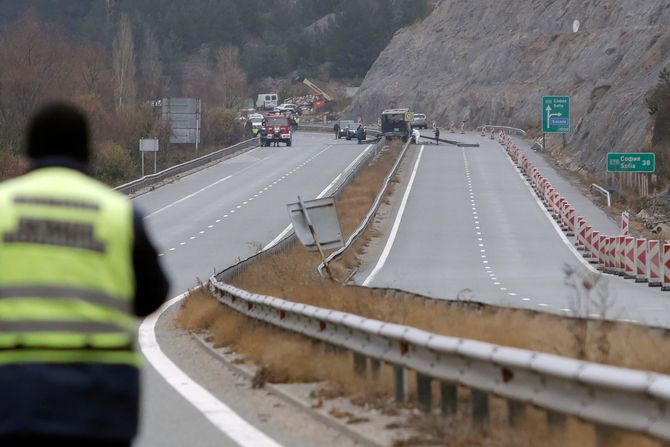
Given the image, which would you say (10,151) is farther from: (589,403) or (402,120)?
(589,403)

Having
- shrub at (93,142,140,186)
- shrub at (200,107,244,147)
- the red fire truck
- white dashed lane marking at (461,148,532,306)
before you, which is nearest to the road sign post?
white dashed lane marking at (461,148,532,306)

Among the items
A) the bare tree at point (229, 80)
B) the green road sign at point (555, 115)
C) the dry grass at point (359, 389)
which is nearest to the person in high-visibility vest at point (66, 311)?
the dry grass at point (359, 389)

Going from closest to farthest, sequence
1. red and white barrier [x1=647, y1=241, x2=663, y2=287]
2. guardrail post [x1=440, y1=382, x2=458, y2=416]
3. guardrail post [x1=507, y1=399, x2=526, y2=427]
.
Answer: guardrail post [x1=507, y1=399, x2=526, y2=427]
guardrail post [x1=440, y1=382, x2=458, y2=416]
red and white barrier [x1=647, y1=241, x2=663, y2=287]

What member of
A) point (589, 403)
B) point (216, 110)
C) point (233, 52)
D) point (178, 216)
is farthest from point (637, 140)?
point (233, 52)

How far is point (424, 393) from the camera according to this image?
11109 mm

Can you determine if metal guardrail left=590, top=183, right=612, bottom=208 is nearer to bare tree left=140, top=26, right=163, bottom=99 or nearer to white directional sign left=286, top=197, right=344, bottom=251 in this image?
white directional sign left=286, top=197, right=344, bottom=251

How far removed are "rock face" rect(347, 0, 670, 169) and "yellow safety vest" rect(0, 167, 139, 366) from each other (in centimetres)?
6738

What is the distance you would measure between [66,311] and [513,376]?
4.54 metres

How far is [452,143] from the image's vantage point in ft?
339

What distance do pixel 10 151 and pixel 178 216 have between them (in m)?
15.7

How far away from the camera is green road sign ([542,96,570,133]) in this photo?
8175 cm

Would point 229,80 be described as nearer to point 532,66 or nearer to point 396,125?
point 532,66

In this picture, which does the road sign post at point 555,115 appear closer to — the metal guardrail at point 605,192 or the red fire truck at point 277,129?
the metal guardrail at point 605,192

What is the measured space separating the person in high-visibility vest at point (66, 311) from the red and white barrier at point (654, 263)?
104 ft
